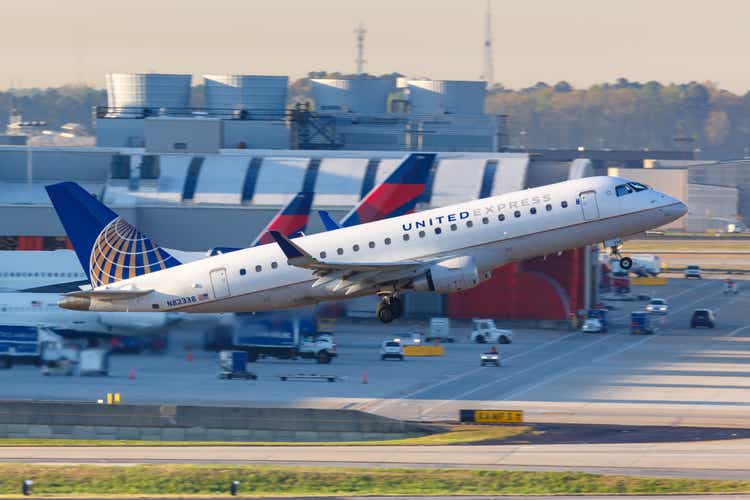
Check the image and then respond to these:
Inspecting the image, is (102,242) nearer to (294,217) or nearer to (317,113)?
(294,217)

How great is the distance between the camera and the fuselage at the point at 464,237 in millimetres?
54844

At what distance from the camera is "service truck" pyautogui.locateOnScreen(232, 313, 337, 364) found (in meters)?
65.1

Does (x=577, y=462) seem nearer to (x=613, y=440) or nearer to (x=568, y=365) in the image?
(x=613, y=440)

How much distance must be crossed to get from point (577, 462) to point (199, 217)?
57180 millimetres

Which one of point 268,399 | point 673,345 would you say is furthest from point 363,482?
point 673,345

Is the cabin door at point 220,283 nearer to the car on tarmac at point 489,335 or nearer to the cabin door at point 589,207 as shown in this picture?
the cabin door at point 589,207

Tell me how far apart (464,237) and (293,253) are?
773cm

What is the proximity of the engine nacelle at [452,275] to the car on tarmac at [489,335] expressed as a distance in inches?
1797

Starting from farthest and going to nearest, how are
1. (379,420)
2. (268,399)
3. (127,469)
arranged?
(268,399), (379,420), (127,469)

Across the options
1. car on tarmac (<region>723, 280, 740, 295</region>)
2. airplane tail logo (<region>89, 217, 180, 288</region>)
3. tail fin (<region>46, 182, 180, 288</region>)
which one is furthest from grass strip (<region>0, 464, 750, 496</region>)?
car on tarmac (<region>723, 280, 740, 295</region>)

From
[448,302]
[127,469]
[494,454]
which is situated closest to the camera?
[127,469]

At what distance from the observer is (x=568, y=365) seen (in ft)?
292

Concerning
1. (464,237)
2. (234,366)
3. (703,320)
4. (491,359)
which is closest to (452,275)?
(464,237)

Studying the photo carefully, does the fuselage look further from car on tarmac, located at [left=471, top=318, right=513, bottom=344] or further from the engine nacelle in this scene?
car on tarmac, located at [left=471, top=318, right=513, bottom=344]
